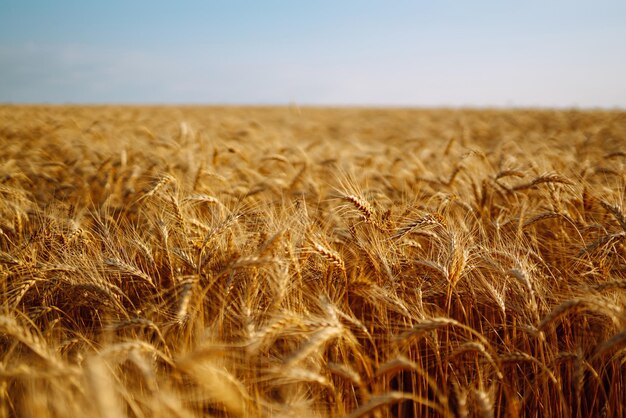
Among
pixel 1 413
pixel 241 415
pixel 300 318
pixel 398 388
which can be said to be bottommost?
pixel 398 388

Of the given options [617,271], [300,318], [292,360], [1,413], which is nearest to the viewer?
[292,360]

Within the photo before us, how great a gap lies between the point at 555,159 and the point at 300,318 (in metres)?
3.64

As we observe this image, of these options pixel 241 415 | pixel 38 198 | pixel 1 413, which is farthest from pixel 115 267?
pixel 38 198

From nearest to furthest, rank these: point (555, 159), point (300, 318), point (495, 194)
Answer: point (300, 318)
point (495, 194)
point (555, 159)

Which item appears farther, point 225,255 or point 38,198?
point 38,198

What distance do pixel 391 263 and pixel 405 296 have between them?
0.54 feet

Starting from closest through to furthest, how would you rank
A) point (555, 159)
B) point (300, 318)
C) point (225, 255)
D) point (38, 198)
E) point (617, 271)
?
point (300, 318) → point (225, 255) → point (617, 271) → point (38, 198) → point (555, 159)

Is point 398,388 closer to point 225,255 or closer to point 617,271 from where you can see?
point 225,255

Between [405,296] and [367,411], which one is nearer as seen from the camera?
[367,411]

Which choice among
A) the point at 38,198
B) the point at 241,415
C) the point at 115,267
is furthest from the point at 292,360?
the point at 38,198

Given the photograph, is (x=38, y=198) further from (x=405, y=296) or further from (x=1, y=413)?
(x=405, y=296)

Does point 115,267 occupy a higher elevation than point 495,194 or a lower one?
lower

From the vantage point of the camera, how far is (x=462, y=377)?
5.75 ft

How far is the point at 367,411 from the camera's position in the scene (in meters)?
1.13
